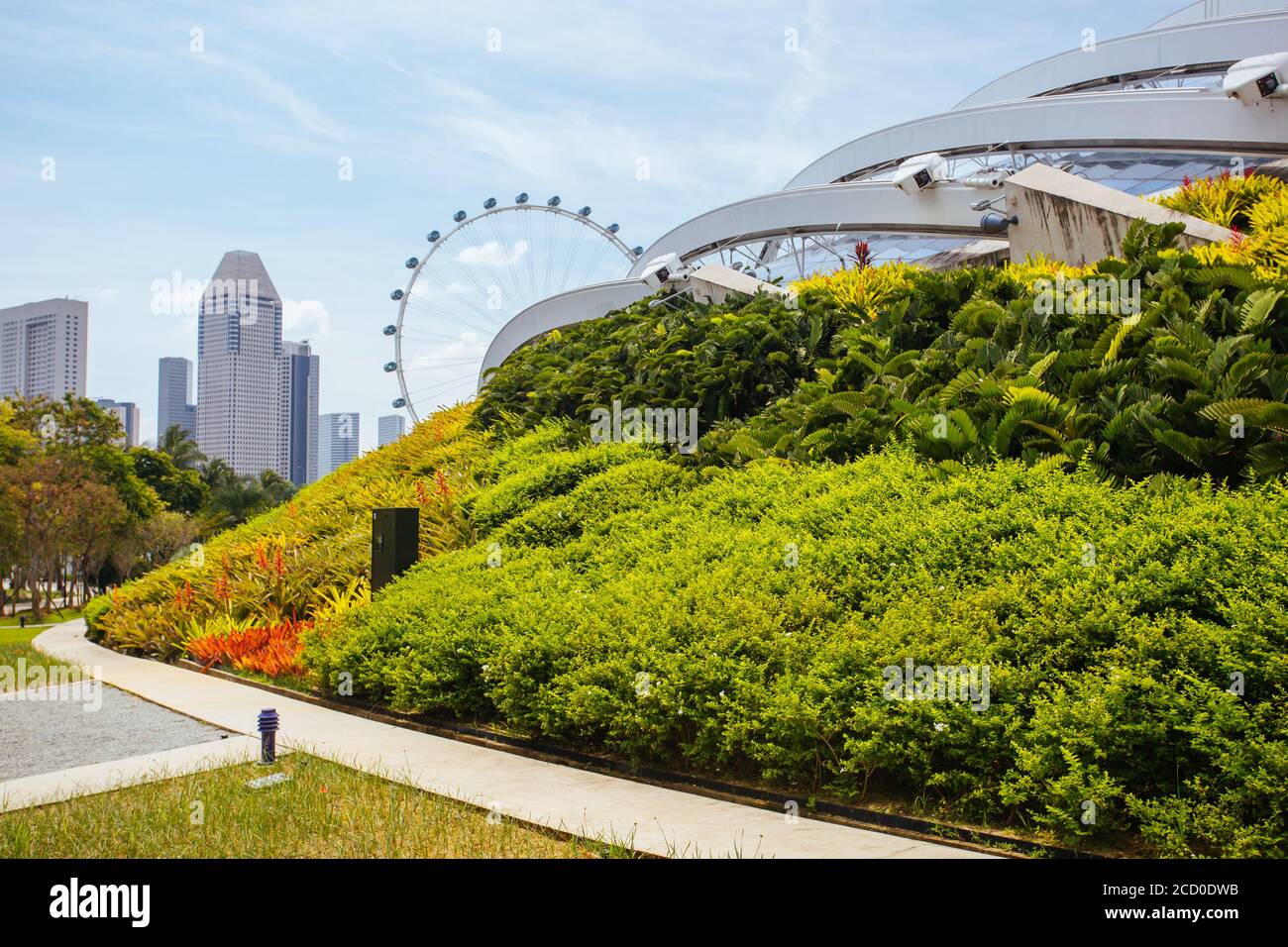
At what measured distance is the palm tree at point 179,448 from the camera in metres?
69.2

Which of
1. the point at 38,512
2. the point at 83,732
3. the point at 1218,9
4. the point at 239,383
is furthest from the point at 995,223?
the point at 239,383

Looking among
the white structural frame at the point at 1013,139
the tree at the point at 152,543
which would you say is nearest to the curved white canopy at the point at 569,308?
the white structural frame at the point at 1013,139

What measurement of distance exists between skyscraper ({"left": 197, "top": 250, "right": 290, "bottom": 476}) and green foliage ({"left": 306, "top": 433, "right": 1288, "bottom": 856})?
144 metres

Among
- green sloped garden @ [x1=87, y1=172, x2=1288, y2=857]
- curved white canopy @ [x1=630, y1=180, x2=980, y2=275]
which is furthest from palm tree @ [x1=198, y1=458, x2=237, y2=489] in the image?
green sloped garden @ [x1=87, y1=172, x2=1288, y2=857]

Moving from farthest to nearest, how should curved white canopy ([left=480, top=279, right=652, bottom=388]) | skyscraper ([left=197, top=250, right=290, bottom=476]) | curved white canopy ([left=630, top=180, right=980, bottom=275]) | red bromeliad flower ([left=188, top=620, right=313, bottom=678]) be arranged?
skyscraper ([left=197, top=250, right=290, bottom=476])
curved white canopy ([left=480, top=279, right=652, bottom=388])
curved white canopy ([left=630, top=180, right=980, bottom=275])
red bromeliad flower ([left=188, top=620, right=313, bottom=678])

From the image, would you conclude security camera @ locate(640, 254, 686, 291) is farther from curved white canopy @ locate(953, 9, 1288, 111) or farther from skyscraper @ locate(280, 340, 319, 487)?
skyscraper @ locate(280, 340, 319, 487)

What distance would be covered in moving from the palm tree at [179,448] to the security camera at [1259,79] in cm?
6609

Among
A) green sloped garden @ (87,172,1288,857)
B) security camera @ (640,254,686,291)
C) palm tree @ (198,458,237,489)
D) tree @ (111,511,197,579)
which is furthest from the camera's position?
palm tree @ (198,458,237,489)

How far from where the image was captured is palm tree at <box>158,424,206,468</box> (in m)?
69.2

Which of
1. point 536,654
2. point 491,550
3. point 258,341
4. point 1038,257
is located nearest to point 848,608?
point 536,654

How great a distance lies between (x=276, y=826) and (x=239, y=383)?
6411 inches

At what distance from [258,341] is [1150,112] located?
15233 cm

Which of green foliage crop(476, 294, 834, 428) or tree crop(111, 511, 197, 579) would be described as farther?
tree crop(111, 511, 197, 579)
